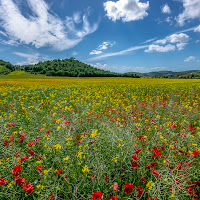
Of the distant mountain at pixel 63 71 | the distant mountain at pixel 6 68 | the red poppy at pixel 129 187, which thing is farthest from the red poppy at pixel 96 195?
the distant mountain at pixel 6 68

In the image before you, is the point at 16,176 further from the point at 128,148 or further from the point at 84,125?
the point at 84,125

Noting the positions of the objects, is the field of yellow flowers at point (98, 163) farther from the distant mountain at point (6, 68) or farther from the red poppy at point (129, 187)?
the distant mountain at point (6, 68)

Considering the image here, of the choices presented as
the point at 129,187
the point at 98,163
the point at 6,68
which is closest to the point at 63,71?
the point at 6,68

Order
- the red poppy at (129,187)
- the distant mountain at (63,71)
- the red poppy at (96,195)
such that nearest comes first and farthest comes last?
the red poppy at (96,195) < the red poppy at (129,187) < the distant mountain at (63,71)

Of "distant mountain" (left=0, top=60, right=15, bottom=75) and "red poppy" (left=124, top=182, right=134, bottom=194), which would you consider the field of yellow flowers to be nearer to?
"red poppy" (left=124, top=182, right=134, bottom=194)

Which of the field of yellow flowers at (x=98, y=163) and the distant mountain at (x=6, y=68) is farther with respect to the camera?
the distant mountain at (x=6, y=68)

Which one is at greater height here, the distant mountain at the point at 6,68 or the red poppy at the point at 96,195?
the distant mountain at the point at 6,68

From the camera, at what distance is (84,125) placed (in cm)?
442

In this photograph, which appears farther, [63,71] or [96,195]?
[63,71]

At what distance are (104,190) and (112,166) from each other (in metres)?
0.47

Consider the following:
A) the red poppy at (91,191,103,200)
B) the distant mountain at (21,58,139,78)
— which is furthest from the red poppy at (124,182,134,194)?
the distant mountain at (21,58,139,78)

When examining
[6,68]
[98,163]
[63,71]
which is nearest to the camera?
[98,163]

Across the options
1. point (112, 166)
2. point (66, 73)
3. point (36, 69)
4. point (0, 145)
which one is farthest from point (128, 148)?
point (36, 69)

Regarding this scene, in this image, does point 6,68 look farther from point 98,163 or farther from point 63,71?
point 98,163
